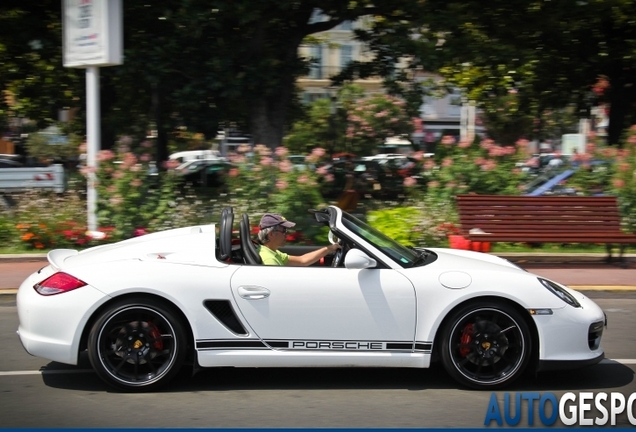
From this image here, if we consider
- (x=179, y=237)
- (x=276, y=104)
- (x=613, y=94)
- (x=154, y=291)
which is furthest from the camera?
(x=613, y=94)

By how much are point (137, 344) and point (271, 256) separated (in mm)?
1157

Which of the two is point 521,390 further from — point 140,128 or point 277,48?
point 140,128

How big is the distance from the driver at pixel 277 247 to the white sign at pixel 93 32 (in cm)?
682

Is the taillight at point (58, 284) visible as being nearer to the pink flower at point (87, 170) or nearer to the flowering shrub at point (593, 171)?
the pink flower at point (87, 170)

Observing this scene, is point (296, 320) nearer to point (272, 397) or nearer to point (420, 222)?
point (272, 397)

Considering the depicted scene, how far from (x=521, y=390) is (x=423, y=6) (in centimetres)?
1035

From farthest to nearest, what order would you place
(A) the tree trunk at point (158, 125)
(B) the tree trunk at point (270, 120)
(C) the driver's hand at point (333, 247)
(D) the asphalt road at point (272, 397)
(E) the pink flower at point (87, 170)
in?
(A) the tree trunk at point (158, 125), (B) the tree trunk at point (270, 120), (E) the pink flower at point (87, 170), (C) the driver's hand at point (333, 247), (D) the asphalt road at point (272, 397)

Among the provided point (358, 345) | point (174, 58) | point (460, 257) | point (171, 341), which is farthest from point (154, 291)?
point (174, 58)

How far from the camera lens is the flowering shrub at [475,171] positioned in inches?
500

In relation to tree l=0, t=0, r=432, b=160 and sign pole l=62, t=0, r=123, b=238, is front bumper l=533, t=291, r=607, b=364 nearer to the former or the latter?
sign pole l=62, t=0, r=123, b=238

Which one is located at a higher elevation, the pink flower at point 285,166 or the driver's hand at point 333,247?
the pink flower at point 285,166

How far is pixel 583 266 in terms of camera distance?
1157cm

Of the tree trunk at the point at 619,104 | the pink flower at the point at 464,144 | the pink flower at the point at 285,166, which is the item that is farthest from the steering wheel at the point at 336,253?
the tree trunk at the point at 619,104

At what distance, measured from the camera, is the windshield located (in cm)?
593
